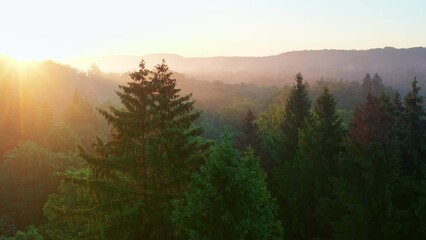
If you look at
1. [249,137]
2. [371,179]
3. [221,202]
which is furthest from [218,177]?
[249,137]

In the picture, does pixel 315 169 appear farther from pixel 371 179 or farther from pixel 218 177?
pixel 218 177

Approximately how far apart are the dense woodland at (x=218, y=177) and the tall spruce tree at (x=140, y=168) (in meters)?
0.05

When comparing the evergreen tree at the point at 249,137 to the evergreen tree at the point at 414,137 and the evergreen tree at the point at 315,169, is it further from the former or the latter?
the evergreen tree at the point at 414,137

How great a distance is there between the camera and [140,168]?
18219 mm

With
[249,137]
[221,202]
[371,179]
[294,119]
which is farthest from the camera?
[249,137]

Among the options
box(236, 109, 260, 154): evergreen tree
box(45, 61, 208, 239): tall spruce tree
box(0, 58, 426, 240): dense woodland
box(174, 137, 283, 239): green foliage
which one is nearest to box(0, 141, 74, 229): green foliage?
box(0, 58, 426, 240): dense woodland

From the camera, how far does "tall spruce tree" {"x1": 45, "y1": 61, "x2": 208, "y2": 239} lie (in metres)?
17.5

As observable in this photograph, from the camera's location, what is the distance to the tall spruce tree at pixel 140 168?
17.5 meters

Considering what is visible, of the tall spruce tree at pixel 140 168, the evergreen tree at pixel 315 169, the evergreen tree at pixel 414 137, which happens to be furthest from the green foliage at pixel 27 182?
the evergreen tree at pixel 414 137

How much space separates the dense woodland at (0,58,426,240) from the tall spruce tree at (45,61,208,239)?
5 cm

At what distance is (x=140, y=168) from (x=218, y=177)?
3.50 meters

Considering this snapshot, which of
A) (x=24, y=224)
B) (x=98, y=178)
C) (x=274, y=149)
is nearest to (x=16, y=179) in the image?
(x=24, y=224)

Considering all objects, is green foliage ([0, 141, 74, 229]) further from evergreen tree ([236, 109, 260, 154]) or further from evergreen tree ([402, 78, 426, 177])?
evergreen tree ([402, 78, 426, 177])

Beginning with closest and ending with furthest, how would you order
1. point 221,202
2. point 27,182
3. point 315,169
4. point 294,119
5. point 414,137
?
point 221,202 < point 414,137 < point 315,169 < point 294,119 < point 27,182
